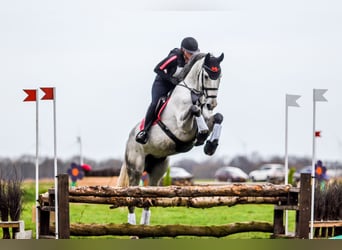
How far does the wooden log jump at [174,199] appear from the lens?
5.82m

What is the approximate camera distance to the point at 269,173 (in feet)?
21.2

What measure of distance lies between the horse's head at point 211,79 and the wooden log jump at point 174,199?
0.68m

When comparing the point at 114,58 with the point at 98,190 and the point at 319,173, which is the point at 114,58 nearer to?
the point at 98,190

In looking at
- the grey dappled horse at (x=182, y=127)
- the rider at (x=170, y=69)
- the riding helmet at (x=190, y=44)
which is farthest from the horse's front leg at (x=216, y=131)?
the riding helmet at (x=190, y=44)

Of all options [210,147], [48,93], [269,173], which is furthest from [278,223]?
[48,93]

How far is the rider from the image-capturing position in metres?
6.00

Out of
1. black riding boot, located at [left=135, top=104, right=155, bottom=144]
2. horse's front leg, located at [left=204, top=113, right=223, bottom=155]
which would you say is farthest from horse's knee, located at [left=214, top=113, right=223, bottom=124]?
black riding boot, located at [left=135, top=104, right=155, bottom=144]

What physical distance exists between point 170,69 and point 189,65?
16 cm

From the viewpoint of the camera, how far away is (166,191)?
19.1 ft

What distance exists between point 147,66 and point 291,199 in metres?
1.58

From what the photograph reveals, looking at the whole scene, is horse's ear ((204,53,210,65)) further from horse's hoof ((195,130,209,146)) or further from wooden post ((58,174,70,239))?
wooden post ((58,174,70,239))

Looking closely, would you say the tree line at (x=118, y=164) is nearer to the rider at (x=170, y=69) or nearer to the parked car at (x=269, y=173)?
the parked car at (x=269, y=173)

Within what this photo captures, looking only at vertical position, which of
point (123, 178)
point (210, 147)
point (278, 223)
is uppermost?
point (210, 147)

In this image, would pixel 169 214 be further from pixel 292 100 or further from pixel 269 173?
pixel 292 100
